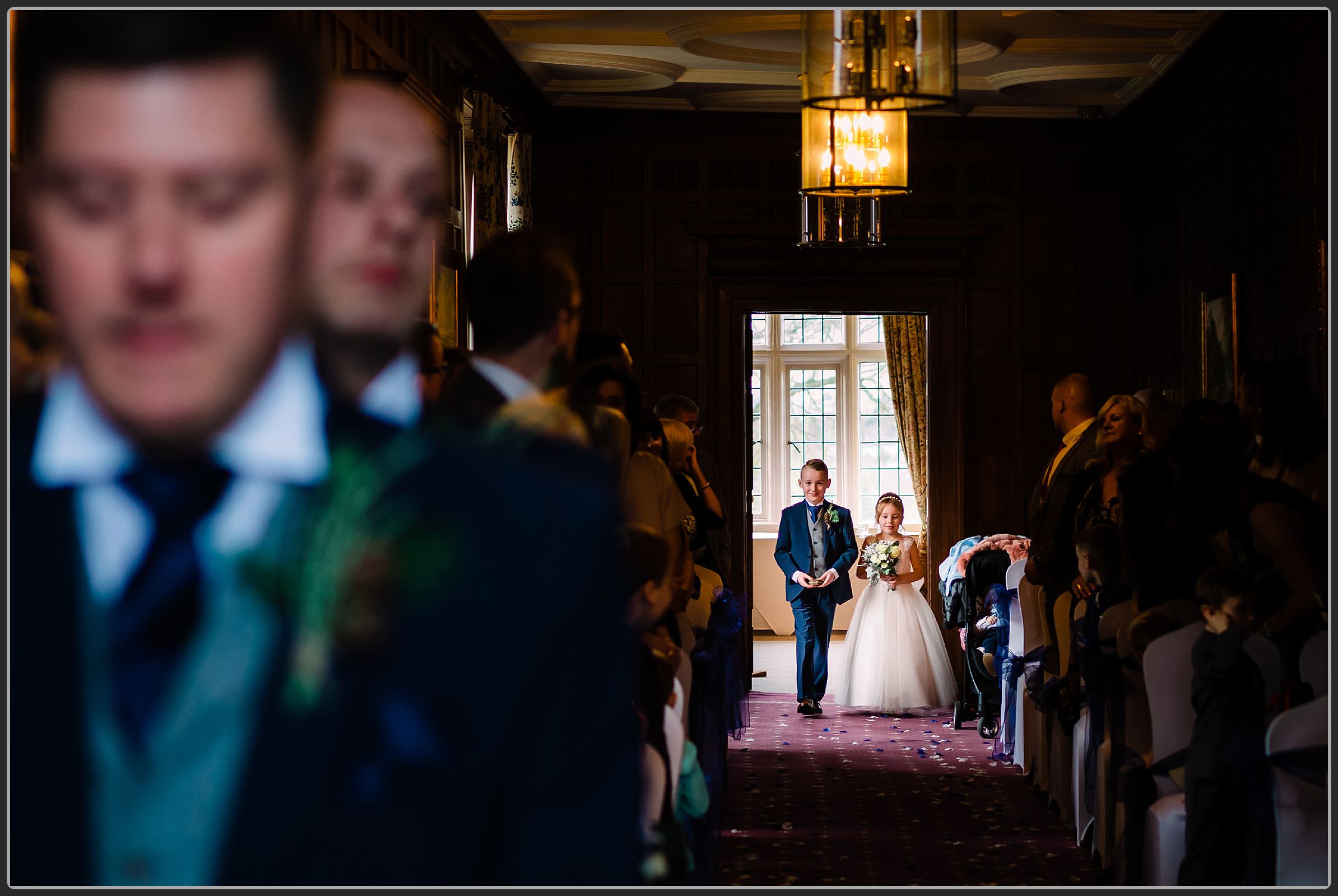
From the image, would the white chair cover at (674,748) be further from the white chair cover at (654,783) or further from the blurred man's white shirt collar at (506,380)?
the blurred man's white shirt collar at (506,380)

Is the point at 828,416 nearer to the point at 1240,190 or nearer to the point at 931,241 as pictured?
the point at 931,241

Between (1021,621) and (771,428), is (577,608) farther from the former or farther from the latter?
(771,428)

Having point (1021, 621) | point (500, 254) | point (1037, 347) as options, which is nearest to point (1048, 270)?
point (1037, 347)

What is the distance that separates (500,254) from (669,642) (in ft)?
6.99

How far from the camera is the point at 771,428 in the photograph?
13.4 m

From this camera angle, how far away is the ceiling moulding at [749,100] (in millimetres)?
8969

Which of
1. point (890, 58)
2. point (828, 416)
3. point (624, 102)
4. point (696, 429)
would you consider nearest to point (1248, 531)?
point (890, 58)

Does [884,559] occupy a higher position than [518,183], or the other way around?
[518,183]

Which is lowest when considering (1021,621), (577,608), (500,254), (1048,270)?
(1021,621)

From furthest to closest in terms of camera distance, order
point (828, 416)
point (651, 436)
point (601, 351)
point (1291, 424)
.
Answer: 1. point (828, 416)
2. point (651, 436)
3. point (1291, 424)
4. point (601, 351)

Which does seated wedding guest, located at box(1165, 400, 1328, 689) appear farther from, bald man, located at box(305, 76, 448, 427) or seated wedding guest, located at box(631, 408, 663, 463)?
bald man, located at box(305, 76, 448, 427)

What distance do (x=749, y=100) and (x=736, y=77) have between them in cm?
66

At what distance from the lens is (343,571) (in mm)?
947

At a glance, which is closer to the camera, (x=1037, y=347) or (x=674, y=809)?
(x=674, y=809)
